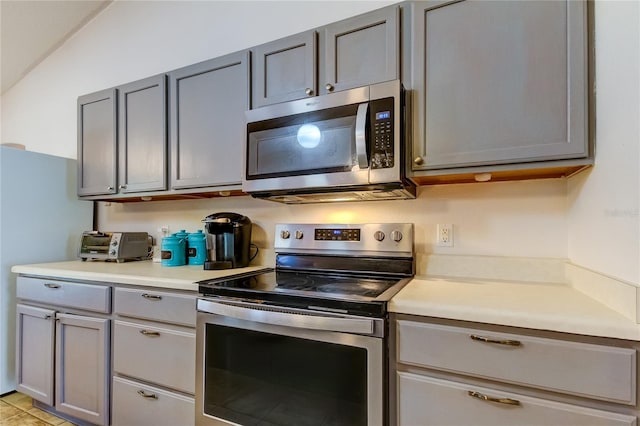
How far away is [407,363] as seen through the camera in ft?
3.71

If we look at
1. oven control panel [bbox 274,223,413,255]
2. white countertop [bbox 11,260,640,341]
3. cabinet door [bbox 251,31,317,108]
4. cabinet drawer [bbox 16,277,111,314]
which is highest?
cabinet door [bbox 251,31,317,108]

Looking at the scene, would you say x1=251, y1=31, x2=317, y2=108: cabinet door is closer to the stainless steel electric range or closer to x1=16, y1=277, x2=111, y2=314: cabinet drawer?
the stainless steel electric range

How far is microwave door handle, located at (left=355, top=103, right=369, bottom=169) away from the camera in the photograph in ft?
4.69

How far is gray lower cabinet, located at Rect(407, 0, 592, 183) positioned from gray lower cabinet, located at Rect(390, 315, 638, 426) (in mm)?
658

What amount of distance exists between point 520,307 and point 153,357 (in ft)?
5.31

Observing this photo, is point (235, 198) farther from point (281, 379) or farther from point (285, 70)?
point (281, 379)

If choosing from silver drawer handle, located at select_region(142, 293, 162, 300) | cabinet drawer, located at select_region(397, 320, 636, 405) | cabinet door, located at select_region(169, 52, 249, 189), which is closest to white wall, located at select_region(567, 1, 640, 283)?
cabinet drawer, located at select_region(397, 320, 636, 405)

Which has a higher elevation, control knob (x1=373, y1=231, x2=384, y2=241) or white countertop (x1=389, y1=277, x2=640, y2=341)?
control knob (x1=373, y1=231, x2=384, y2=241)

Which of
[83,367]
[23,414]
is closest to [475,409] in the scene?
[83,367]

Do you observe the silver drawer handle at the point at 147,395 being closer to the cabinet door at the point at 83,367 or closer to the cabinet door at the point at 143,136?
the cabinet door at the point at 83,367

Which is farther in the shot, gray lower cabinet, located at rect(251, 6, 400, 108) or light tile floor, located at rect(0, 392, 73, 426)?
light tile floor, located at rect(0, 392, 73, 426)

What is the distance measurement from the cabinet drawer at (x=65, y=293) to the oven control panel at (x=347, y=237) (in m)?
0.98

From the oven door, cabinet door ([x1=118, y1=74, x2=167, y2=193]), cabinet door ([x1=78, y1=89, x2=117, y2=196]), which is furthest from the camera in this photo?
cabinet door ([x1=78, y1=89, x2=117, y2=196])

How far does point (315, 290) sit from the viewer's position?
139 centimetres
